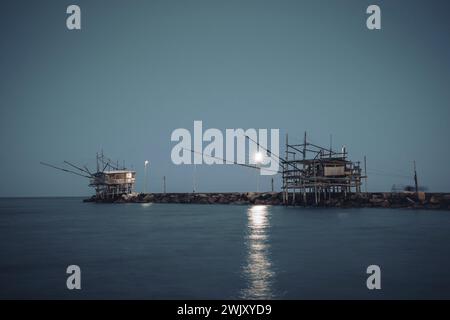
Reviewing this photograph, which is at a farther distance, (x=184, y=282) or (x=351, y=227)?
(x=351, y=227)

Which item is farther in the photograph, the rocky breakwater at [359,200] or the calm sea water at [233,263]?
the rocky breakwater at [359,200]

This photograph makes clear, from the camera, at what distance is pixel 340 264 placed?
56.3ft

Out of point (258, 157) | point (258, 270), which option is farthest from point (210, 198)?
point (258, 270)

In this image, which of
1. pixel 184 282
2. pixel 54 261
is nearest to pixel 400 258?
pixel 184 282

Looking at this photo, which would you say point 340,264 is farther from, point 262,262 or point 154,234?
point 154,234

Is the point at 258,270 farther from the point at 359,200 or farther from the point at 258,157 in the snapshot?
the point at 258,157

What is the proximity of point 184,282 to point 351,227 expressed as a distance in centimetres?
2266

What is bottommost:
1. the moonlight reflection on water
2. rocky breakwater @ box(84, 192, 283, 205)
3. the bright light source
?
rocky breakwater @ box(84, 192, 283, 205)

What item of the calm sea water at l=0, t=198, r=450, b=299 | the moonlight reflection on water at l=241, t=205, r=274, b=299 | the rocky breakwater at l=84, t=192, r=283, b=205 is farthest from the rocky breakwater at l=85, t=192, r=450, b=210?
the moonlight reflection on water at l=241, t=205, r=274, b=299

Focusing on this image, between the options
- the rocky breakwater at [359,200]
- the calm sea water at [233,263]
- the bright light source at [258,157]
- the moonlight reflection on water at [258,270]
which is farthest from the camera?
the bright light source at [258,157]

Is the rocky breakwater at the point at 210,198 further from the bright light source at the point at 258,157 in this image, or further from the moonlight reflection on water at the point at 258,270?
the moonlight reflection on water at the point at 258,270

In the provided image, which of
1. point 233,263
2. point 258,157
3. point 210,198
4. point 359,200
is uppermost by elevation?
point 258,157

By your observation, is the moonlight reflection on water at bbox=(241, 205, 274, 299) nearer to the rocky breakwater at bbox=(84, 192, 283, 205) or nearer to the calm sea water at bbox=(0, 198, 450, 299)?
the calm sea water at bbox=(0, 198, 450, 299)

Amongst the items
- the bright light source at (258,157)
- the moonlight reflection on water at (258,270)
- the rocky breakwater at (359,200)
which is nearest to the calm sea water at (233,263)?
the moonlight reflection on water at (258,270)
